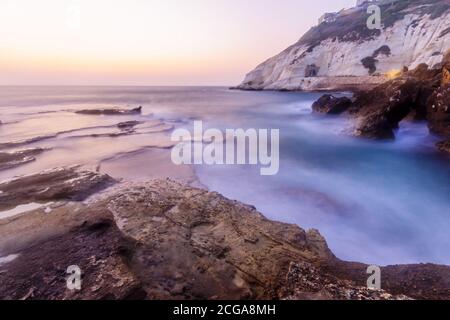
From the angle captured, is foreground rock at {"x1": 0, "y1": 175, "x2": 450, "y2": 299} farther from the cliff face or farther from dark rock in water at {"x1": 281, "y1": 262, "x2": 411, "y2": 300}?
the cliff face

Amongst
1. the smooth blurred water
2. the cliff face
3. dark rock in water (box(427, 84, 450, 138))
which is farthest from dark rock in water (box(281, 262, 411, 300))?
the cliff face

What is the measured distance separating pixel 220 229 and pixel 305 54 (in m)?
68.5

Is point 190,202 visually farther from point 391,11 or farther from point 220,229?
point 391,11

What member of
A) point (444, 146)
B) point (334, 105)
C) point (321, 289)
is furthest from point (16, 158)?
point (334, 105)

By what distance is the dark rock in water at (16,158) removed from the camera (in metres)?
7.54

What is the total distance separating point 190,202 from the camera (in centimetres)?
439

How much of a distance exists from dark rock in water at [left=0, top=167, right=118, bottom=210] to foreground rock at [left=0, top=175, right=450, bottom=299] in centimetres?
80

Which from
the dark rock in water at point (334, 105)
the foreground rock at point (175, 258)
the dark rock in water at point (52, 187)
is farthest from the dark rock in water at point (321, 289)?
the dark rock in water at point (334, 105)

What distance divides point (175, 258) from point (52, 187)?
366 centimetres

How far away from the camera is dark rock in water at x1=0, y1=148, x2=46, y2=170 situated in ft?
24.7

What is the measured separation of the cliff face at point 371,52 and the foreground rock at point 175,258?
45.2 m

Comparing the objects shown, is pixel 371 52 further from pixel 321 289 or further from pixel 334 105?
pixel 321 289

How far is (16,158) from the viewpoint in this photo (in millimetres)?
8211
